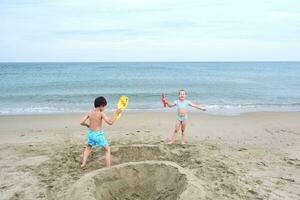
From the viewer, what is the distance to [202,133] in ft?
29.2

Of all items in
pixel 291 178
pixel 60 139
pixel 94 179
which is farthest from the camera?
pixel 60 139

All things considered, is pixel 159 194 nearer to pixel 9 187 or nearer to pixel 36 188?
pixel 36 188

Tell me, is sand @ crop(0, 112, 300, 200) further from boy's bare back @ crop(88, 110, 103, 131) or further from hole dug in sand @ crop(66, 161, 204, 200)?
boy's bare back @ crop(88, 110, 103, 131)

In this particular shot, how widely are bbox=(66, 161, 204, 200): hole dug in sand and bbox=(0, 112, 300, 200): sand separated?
0.05 ft

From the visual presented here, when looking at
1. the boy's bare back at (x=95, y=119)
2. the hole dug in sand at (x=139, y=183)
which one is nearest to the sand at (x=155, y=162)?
the hole dug in sand at (x=139, y=183)

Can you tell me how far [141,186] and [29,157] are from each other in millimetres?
2883

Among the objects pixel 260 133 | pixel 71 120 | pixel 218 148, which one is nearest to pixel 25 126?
pixel 71 120

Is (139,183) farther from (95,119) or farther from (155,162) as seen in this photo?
(95,119)

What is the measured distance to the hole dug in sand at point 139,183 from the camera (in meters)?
4.29

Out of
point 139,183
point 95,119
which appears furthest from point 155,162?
point 95,119

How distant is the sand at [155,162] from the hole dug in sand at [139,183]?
0.05 feet

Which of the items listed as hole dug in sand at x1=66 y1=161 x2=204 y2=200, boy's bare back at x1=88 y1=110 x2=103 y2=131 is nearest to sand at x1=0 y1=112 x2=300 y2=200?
hole dug in sand at x1=66 y1=161 x2=204 y2=200

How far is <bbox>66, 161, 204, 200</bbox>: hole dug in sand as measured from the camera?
14.1 feet

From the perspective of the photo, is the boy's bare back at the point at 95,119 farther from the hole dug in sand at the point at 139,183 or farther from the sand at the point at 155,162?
the hole dug in sand at the point at 139,183
